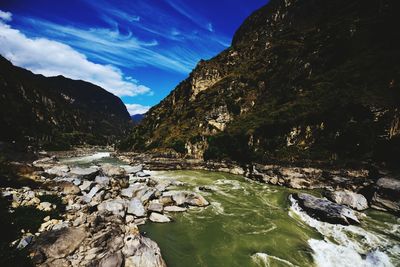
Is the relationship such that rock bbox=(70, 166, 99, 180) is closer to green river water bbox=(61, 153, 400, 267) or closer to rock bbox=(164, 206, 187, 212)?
rock bbox=(164, 206, 187, 212)

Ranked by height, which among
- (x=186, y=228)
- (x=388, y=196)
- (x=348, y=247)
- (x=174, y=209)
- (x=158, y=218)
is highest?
(x=388, y=196)

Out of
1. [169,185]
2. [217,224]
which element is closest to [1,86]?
[169,185]

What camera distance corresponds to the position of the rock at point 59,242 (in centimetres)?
1452

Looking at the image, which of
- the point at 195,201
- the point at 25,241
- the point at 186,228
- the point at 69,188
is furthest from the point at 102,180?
the point at 25,241

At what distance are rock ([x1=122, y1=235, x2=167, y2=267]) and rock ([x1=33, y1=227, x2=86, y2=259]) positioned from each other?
10.4 ft

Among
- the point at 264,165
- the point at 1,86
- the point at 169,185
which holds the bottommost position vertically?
the point at 169,185

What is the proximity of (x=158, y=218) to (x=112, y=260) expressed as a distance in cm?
935

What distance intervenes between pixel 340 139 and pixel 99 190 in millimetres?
46234

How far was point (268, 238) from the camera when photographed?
67.6ft

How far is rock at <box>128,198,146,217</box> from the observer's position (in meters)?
23.6

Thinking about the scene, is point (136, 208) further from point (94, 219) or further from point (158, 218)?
point (94, 219)

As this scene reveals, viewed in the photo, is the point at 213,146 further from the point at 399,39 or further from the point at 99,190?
the point at 399,39

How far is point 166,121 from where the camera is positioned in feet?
367

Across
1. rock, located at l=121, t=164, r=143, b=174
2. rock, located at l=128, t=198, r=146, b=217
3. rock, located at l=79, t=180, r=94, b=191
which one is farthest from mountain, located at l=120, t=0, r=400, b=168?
rock, located at l=79, t=180, r=94, b=191
